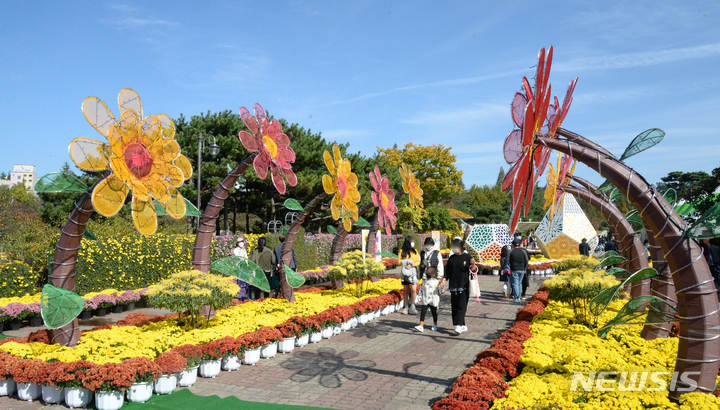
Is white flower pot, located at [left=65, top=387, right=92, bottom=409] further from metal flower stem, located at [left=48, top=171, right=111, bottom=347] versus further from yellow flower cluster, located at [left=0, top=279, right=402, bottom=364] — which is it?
metal flower stem, located at [left=48, top=171, right=111, bottom=347]

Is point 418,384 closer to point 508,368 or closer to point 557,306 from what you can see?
point 508,368

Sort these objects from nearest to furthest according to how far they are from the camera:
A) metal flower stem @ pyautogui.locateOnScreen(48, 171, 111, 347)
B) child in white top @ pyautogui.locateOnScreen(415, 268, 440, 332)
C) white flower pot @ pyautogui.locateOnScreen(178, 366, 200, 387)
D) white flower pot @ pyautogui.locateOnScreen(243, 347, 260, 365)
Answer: white flower pot @ pyautogui.locateOnScreen(178, 366, 200, 387)
metal flower stem @ pyautogui.locateOnScreen(48, 171, 111, 347)
white flower pot @ pyautogui.locateOnScreen(243, 347, 260, 365)
child in white top @ pyautogui.locateOnScreen(415, 268, 440, 332)

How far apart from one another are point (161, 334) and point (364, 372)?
9.39 feet

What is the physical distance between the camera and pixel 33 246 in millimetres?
11422

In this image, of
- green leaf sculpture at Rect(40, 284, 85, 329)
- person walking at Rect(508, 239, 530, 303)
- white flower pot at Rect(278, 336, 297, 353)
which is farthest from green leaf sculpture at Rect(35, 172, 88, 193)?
person walking at Rect(508, 239, 530, 303)

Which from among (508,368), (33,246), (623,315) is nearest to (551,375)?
(508,368)

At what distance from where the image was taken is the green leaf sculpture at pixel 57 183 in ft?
18.5

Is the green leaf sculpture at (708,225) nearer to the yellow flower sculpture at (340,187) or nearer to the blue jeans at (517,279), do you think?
the yellow flower sculpture at (340,187)

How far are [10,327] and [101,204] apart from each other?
5.35 m

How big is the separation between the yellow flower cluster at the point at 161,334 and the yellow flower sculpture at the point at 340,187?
2213mm

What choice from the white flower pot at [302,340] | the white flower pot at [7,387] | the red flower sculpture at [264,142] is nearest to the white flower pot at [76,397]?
the white flower pot at [7,387]

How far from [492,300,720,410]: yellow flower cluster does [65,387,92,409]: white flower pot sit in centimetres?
421

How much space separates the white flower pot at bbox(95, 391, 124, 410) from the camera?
185 inches

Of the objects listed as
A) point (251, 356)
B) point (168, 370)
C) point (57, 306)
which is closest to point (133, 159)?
point (57, 306)
